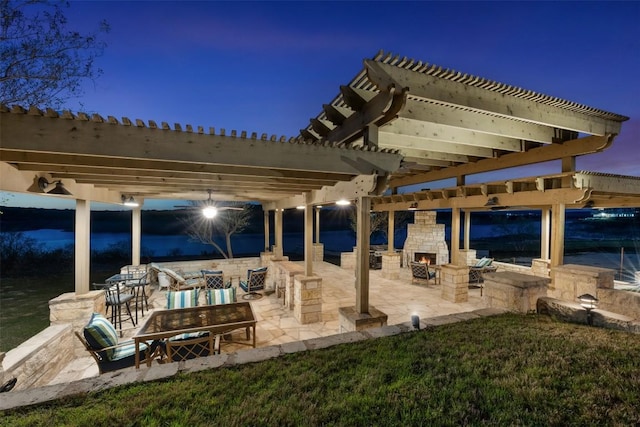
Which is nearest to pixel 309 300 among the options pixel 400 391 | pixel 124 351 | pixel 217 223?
pixel 124 351

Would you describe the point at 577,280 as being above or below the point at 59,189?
below

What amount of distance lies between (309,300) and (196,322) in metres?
2.31

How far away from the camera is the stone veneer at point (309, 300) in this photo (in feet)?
17.9

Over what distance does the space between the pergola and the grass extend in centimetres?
161

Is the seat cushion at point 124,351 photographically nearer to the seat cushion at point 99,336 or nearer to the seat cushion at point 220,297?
the seat cushion at point 99,336

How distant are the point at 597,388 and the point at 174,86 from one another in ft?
90.9

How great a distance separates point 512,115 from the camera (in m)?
4.01

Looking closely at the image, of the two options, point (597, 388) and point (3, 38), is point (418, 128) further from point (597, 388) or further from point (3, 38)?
point (3, 38)

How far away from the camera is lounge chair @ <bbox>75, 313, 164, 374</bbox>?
330cm

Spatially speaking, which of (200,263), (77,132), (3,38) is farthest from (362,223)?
(200,263)

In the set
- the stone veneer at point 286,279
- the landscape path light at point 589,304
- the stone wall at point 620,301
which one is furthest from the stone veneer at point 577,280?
the stone veneer at point 286,279

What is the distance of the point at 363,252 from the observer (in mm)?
4043

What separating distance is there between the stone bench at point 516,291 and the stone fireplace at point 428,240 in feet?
25.0

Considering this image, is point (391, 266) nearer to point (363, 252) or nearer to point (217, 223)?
point (363, 252)
